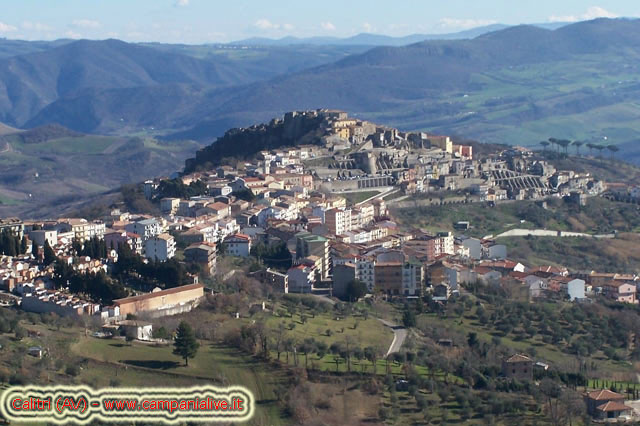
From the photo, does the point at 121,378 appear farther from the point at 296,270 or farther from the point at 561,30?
the point at 561,30

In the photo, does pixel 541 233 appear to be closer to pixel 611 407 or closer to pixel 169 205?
pixel 169 205

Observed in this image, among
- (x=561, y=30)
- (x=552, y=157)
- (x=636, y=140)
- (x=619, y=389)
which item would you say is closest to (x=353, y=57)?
(x=561, y=30)

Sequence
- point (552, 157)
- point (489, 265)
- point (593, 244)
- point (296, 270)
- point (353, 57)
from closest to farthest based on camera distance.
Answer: point (296, 270) < point (489, 265) < point (593, 244) < point (552, 157) < point (353, 57)

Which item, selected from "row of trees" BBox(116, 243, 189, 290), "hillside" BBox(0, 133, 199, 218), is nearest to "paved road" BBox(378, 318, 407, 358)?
"row of trees" BBox(116, 243, 189, 290)

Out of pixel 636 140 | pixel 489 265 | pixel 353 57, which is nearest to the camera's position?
pixel 489 265

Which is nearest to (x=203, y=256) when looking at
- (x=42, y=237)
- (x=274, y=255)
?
(x=274, y=255)

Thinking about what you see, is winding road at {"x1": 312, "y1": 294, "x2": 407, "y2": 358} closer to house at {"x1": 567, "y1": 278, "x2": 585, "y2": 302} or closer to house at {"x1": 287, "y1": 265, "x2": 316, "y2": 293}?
house at {"x1": 287, "y1": 265, "x2": 316, "y2": 293}
